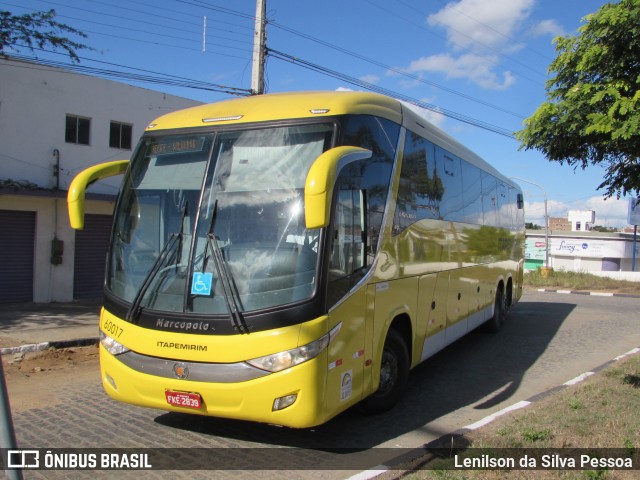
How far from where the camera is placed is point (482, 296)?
10.5 meters

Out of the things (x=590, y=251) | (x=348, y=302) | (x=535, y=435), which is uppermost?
(x=348, y=302)

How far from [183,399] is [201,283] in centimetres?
100

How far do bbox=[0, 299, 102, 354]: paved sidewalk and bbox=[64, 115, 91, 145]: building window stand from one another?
14.7 feet

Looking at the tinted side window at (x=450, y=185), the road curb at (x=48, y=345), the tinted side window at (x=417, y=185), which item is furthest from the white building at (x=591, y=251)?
the road curb at (x=48, y=345)

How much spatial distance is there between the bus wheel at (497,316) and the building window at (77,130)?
1170 centimetres

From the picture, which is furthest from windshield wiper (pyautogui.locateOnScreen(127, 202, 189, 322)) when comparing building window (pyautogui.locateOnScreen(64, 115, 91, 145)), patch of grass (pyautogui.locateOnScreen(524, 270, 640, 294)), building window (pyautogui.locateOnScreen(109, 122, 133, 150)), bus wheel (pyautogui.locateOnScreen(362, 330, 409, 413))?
patch of grass (pyautogui.locateOnScreen(524, 270, 640, 294))

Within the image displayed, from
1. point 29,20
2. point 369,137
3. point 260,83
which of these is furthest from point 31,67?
point 369,137

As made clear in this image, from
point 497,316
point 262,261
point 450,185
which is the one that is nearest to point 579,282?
point 497,316

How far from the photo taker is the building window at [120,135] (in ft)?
52.0

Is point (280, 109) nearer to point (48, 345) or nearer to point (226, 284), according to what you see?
point (226, 284)

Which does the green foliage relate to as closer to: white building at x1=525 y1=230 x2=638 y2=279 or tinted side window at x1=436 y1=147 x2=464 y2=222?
tinted side window at x1=436 y1=147 x2=464 y2=222

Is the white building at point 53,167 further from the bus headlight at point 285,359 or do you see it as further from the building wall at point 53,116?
the bus headlight at point 285,359

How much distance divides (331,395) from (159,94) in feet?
47.4

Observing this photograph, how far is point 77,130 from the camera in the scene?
49.2 feet
